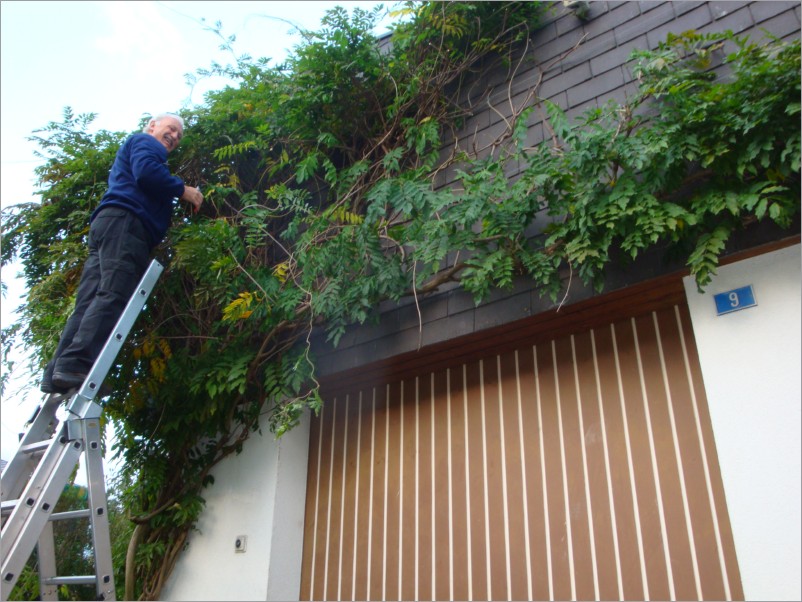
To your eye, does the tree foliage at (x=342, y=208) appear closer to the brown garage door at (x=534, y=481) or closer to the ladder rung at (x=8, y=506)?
the brown garage door at (x=534, y=481)

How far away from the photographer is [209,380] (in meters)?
3.93

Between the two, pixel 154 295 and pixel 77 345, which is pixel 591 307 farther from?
pixel 154 295

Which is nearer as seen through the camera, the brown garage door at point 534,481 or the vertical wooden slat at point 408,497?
the brown garage door at point 534,481

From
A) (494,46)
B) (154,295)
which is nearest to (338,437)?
(154,295)

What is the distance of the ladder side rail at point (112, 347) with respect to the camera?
2805mm

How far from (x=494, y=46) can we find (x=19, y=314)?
11.3ft

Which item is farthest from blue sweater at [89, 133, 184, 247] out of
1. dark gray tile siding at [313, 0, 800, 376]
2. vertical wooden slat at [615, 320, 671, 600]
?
vertical wooden slat at [615, 320, 671, 600]

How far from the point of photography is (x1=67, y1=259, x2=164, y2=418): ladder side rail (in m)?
2.80

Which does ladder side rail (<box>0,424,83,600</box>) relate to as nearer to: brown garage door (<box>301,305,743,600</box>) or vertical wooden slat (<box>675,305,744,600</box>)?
brown garage door (<box>301,305,743,600</box>)

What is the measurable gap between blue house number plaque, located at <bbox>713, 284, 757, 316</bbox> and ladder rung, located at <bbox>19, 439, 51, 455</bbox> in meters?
2.83

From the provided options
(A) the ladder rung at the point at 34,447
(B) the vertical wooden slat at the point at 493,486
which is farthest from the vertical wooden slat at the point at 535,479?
(A) the ladder rung at the point at 34,447

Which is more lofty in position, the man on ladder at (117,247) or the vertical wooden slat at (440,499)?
the man on ladder at (117,247)

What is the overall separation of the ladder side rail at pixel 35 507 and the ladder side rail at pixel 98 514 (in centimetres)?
6

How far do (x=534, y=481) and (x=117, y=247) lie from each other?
2331mm
